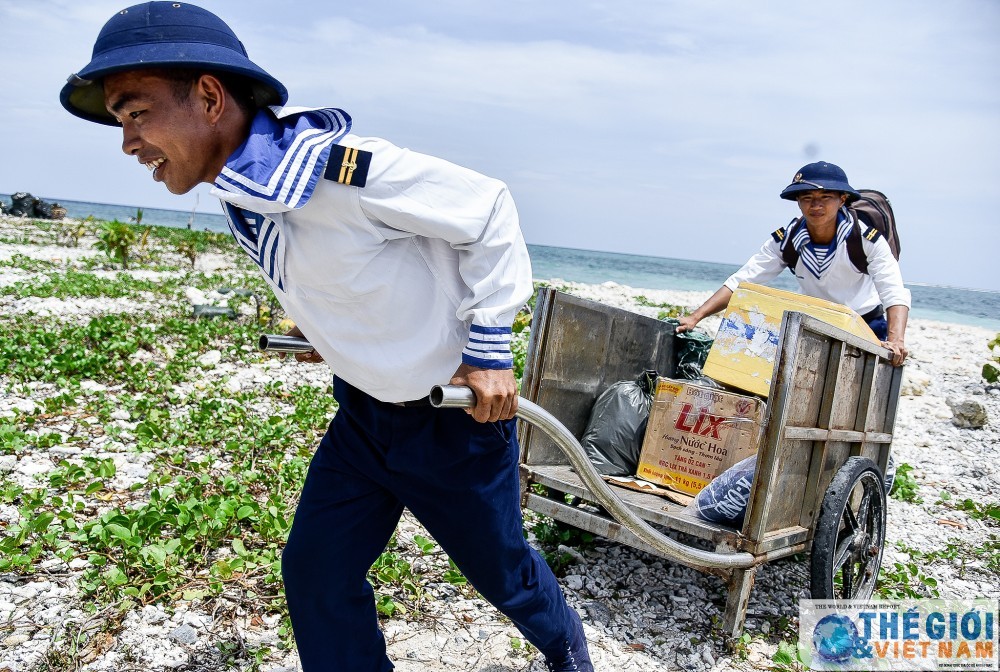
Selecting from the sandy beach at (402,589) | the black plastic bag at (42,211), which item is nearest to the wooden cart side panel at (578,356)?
the sandy beach at (402,589)

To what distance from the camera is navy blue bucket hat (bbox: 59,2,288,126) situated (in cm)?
176

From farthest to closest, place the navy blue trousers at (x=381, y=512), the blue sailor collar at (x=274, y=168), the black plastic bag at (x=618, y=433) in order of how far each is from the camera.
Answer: the black plastic bag at (x=618, y=433), the navy blue trousers at (x=381, y=512), the blue sailor collar at (x=274, y=168)

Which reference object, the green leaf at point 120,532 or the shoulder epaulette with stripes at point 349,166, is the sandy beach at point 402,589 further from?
the shoulder epaulette with stripes at point 349,166

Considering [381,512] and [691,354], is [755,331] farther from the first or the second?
[381,512]

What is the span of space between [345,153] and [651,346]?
9.53 ft

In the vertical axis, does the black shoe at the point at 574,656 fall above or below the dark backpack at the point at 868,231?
below

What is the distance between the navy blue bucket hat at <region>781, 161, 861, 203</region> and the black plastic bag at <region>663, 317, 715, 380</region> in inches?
37.2

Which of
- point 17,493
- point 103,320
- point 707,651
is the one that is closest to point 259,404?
point 17,493

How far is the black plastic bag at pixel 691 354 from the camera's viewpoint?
4.45 metres

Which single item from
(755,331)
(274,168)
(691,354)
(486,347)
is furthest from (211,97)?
(691,354)

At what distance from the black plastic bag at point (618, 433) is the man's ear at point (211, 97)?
103 inches

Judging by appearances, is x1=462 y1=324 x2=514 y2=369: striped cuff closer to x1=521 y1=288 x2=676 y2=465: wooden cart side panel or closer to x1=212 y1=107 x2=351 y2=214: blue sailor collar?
x1=212 y1=107 x2=351 y2=214: blue sailor collar

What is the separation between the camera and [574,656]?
8.53ft

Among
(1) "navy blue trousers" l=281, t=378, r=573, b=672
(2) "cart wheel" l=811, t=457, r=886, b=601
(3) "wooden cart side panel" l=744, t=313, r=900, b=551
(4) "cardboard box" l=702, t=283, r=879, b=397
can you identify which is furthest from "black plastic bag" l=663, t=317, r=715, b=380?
(1) "navy blue trousers" l=281, t=378, r=573, b=672
